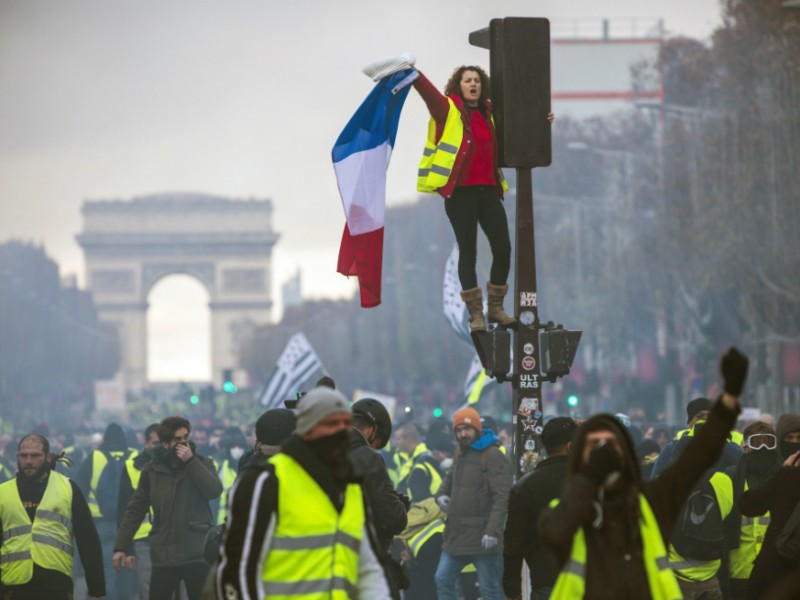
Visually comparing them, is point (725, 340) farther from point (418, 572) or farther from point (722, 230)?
point (418, 572)

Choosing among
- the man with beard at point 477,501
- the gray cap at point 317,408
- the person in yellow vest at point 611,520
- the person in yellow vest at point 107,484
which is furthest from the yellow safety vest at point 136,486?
the person in yellow vest at point 611,520

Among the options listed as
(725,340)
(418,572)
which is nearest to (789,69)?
(725,340)

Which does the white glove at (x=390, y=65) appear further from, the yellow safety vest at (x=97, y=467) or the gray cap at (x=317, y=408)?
the yellow safety vest at (x=97, y=467)

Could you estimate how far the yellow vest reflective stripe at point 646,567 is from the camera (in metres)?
6.91

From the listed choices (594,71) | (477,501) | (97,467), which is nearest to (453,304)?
(97,467)

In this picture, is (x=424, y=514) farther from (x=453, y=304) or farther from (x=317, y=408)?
(x=317, y=408)

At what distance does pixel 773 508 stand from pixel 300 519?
368cm

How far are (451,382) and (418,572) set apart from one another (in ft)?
238

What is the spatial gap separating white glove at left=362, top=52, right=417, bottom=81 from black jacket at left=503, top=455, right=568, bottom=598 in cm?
304

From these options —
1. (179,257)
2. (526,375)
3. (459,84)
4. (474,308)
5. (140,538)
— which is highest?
(179,257)

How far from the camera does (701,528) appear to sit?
38.7 feet

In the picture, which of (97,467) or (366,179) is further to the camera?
(97,467)

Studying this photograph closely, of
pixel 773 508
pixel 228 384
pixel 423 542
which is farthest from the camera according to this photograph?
pixel 228 384

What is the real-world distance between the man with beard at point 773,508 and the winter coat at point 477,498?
4.45m
